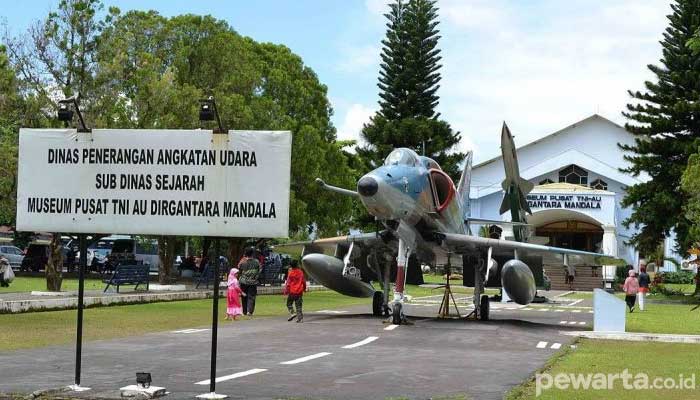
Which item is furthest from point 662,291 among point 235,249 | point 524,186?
point 235,249

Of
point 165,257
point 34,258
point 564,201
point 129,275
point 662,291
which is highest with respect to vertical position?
point 564,201

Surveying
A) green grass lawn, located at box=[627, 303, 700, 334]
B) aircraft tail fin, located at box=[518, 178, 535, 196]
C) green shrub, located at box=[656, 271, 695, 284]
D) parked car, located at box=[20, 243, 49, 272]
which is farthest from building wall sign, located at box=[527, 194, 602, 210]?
parked car, located at box=[20, 243, 49, 272]

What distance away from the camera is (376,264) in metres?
25.3

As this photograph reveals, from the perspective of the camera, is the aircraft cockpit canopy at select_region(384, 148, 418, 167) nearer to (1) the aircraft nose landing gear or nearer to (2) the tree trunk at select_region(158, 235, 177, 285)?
(1) the aircraft nose landing gear

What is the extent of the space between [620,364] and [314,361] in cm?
451

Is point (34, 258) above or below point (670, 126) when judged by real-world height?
below

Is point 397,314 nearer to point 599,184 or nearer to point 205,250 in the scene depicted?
point 205,250

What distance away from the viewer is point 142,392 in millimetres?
9281

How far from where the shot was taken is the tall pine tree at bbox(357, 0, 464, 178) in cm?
6309

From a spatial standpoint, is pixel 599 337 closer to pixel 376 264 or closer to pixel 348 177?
pixel 376 264

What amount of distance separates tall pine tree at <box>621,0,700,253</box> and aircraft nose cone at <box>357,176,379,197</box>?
3052 cm

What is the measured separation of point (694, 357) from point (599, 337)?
165 inches

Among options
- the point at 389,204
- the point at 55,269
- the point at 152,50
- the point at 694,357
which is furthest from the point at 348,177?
the point at 694,357

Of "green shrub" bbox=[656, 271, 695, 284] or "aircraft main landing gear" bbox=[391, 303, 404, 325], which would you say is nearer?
"aircraft main landing gear" bbox=[391, 303, 404, 325]
